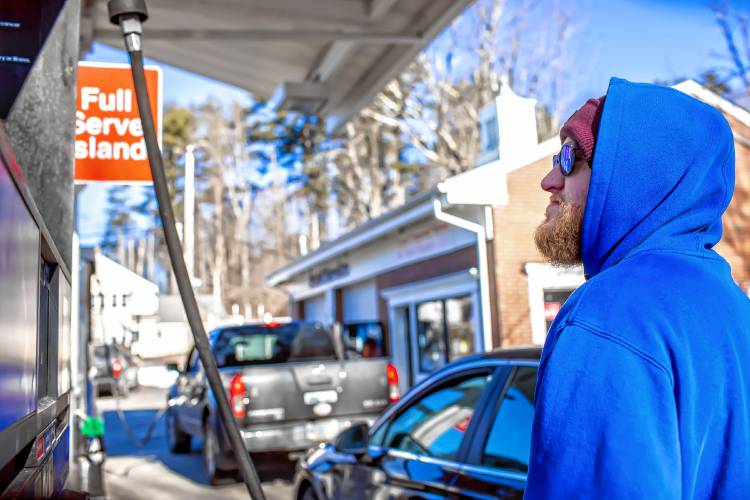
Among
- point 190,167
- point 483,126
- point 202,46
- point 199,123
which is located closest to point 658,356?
point 190,167

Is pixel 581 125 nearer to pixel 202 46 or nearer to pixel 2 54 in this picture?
pixel 2 54

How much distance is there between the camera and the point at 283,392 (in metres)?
8.62

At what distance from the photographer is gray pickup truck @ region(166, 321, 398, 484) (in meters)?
8.47

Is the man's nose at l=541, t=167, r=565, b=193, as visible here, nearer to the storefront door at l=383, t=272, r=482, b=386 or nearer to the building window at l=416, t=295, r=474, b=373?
the storefront door at l=383, t=272, r=482, b=386

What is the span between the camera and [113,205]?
5553 centimetres

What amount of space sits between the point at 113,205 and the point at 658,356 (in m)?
57.4

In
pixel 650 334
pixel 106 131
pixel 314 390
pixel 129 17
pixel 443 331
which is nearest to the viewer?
pixel 650 334

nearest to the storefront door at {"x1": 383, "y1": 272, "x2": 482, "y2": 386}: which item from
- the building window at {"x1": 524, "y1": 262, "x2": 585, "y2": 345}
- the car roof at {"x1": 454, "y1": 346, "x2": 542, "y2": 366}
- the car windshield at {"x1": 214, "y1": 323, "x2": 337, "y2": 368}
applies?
the building window at {"x1": 524, "y1": 262, "x2": 585, "y2": 345}

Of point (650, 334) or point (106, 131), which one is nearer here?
point (650, 334)

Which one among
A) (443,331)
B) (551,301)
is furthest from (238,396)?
(443,331)

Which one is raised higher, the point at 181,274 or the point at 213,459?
the point at 181,274

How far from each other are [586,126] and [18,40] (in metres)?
1.39

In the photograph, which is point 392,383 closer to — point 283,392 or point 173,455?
point 283,392

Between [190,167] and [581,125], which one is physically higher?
[190,167]
